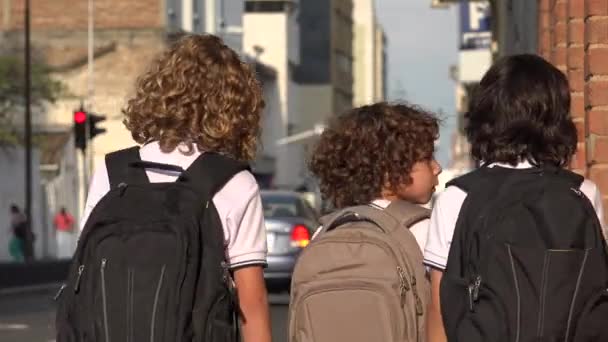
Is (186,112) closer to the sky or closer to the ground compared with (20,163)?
closer to the sky

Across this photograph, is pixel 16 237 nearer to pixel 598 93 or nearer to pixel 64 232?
pixel 64 232

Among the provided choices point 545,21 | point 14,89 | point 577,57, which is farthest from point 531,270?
point 14,89

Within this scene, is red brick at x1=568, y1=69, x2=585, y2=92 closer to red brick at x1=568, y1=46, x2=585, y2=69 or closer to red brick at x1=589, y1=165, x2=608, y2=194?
red brick at x1=568, y1=46, x2=585, y2=69

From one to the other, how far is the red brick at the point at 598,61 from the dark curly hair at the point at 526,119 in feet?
8.76

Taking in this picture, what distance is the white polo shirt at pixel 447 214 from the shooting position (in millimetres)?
4828

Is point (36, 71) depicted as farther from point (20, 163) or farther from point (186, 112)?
point (186, 112)

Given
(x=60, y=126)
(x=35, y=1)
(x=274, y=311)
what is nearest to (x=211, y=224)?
(x=274, y=311)

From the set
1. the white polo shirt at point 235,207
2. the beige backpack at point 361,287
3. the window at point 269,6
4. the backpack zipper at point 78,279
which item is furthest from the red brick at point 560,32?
the window at point 269,6

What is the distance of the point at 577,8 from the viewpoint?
8.47 meters

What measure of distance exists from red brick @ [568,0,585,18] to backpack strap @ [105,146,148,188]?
379 centimetres

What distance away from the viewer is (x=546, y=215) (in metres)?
4.63

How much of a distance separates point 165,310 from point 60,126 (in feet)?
208

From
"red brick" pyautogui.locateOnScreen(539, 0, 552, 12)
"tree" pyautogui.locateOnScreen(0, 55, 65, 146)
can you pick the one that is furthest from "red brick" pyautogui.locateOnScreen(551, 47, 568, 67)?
"tree" pyautogui.locateOnScreen(0, 55, 65, 146)

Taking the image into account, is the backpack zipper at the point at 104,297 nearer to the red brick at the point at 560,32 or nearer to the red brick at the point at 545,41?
the red brick at the point at 560,32
